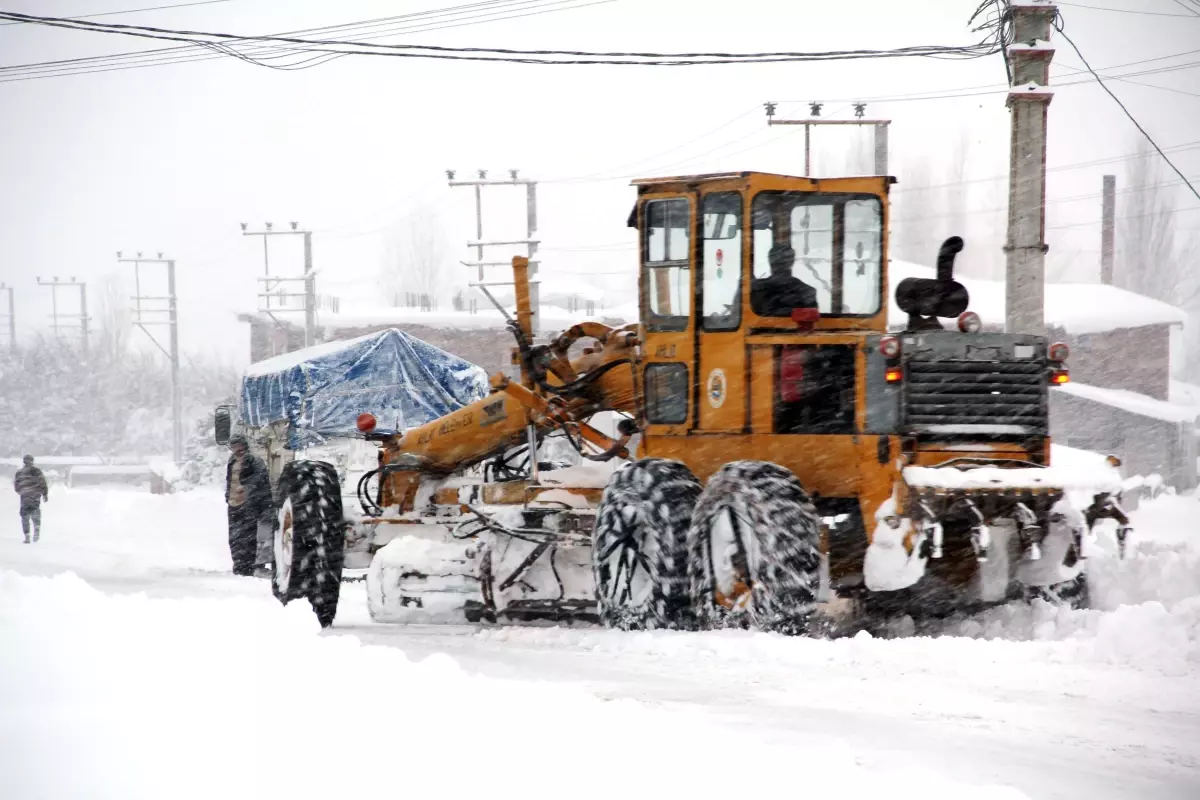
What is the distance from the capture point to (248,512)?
20359 mm

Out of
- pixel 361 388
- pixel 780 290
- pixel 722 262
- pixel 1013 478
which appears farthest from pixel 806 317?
pixel 361 388

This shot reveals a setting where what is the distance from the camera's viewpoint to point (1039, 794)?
524 centimetres

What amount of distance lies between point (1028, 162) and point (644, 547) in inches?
289

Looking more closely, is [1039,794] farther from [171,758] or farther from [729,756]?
[171,758]

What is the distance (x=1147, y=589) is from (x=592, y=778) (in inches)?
254

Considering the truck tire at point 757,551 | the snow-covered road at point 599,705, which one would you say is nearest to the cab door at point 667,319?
the truck tire at point 757,551

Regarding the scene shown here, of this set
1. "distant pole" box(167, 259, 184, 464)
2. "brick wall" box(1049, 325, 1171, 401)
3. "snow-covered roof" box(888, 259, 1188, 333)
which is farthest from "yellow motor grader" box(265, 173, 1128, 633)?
"distant pole" box(167, 259, 184, 464)

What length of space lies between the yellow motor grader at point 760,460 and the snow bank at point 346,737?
234 centimetres

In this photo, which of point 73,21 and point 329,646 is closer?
point 329,646

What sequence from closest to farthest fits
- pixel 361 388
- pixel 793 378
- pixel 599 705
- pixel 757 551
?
1. pixel 599 705
2. pixel 757 551
3. pixel 793 378
4. pixel 361 388

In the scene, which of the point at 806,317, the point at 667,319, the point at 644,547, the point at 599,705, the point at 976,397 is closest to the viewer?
the point at 599,705

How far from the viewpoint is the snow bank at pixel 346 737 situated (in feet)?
17.0

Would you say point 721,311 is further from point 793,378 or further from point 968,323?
point 968,323

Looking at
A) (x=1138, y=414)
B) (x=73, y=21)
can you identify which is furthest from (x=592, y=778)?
(x=1138, y=414)
